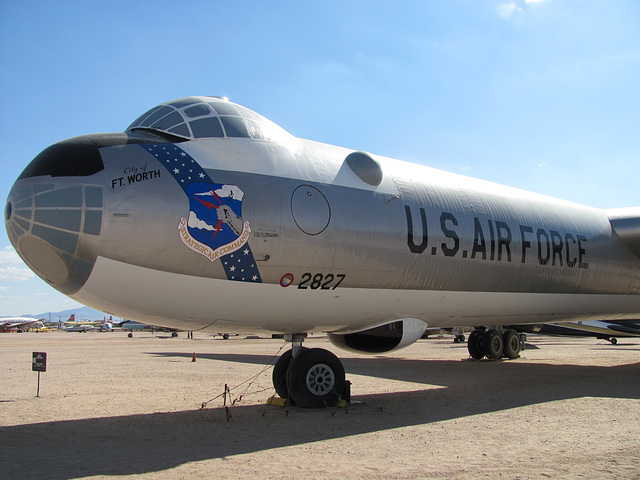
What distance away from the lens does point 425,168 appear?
1183cm

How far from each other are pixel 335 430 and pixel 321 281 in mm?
2377

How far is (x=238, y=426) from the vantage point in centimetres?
834

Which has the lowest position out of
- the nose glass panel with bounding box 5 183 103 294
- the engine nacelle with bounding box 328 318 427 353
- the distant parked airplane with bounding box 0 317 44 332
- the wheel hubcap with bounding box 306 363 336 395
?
the distant parked airplane with bounding box 0 317 44 332

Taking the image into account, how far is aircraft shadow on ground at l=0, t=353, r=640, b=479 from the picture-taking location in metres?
6.25

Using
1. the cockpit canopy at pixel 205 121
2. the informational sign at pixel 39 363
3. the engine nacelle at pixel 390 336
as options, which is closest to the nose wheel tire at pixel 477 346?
the engine nacelle at pixel 390 336

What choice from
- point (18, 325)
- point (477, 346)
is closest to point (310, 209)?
point (477, 346)

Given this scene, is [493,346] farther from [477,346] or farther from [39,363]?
[39,363]

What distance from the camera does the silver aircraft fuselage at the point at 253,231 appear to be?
23.4 ft

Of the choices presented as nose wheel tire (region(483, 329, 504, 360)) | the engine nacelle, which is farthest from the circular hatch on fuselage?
nose wheel tire (region(483, 329, 504, 360))

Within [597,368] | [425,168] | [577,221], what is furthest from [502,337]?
[425,168]

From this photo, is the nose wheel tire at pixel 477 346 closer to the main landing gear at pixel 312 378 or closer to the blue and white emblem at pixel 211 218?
the main landing gear at pixel 312 378

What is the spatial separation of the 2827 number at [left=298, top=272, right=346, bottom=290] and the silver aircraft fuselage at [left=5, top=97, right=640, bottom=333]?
0.08 feet

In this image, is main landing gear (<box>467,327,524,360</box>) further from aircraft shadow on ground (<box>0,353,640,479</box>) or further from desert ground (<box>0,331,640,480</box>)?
aircraft shadow on ground (<box>0,353,640,479</box>)

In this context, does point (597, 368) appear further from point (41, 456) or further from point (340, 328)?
point (41, 456)
